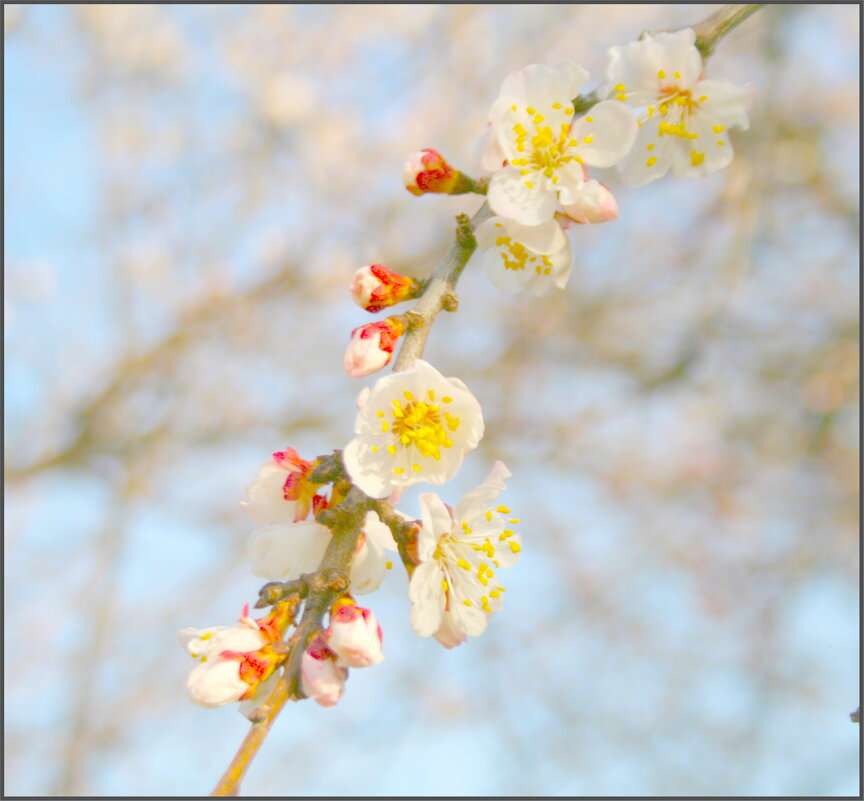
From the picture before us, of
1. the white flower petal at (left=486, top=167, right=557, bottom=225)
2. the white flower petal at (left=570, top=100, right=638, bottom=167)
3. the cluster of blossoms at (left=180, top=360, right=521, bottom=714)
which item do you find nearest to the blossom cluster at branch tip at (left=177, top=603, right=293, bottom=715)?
the cluster of blossoms at (left=180, top=360, right=521, bottom=714)

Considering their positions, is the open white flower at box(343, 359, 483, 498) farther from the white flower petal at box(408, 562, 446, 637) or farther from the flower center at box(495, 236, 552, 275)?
the flower center at box(495, 236, 552, 275)

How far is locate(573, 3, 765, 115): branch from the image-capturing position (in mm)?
901

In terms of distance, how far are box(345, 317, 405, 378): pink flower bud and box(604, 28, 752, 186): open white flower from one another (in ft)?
1.18

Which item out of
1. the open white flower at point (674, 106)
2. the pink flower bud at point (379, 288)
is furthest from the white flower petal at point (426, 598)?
the open white flower at point (674, 106)

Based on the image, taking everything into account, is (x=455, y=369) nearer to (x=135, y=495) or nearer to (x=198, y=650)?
(x=135, y=495)

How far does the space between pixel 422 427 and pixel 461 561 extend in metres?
0.14

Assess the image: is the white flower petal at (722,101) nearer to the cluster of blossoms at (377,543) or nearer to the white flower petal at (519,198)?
the white flower petal at (519,198)

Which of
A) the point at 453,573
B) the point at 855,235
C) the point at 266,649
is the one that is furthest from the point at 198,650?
the point at 855,235

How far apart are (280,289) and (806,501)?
2.92 meters

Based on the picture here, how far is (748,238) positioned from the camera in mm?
3947

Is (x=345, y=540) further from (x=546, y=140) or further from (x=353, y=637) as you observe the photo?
(x=546, y=140)

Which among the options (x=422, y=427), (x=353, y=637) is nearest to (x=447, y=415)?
(x=422, y=427)

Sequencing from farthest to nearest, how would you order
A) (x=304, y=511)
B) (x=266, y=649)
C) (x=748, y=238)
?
(x=748, y=238) < (x=304, y=511) < (x=266, y=649)

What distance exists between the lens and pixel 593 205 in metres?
0.87
